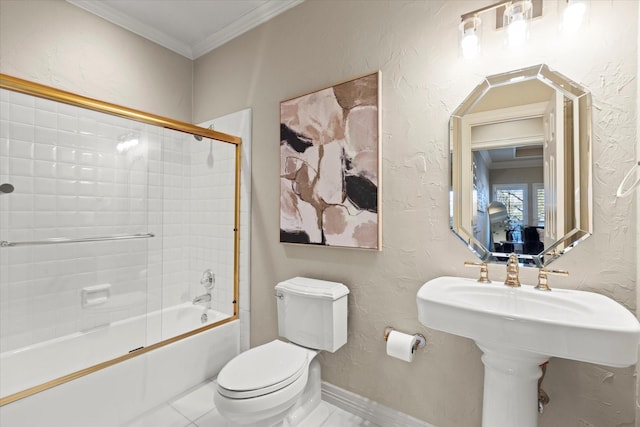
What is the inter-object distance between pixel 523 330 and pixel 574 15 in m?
1.20

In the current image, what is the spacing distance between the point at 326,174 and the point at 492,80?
37.1 inches

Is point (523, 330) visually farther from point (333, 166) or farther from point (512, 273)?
point (333, 166)

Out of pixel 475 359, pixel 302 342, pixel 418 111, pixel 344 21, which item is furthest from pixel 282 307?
pixel 344 21

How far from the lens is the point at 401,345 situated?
149 centimetres

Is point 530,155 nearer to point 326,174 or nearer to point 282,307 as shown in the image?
point 326,174

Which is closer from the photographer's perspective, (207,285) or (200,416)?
(200,416)

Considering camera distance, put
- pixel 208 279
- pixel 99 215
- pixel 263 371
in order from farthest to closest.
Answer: pixel 208 279 → pixel 99 215 → pixel 263 371

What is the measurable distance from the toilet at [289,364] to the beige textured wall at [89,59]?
1.88m

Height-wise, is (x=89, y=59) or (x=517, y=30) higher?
(x=89, y=59)

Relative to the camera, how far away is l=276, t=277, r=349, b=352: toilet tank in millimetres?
1685

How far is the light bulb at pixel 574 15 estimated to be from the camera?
1193 mm

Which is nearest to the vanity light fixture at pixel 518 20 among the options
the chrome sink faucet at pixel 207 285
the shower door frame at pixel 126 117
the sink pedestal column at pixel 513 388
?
the sink pedestal column at pixel 513 388

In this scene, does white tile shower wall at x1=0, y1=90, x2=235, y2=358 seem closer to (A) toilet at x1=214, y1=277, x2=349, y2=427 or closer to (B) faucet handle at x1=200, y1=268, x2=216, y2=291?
(B) faucet handle at x1=200, y1=268, x2=216, y2=291

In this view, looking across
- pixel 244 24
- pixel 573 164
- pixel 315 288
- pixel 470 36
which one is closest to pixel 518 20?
pixel 470 36
